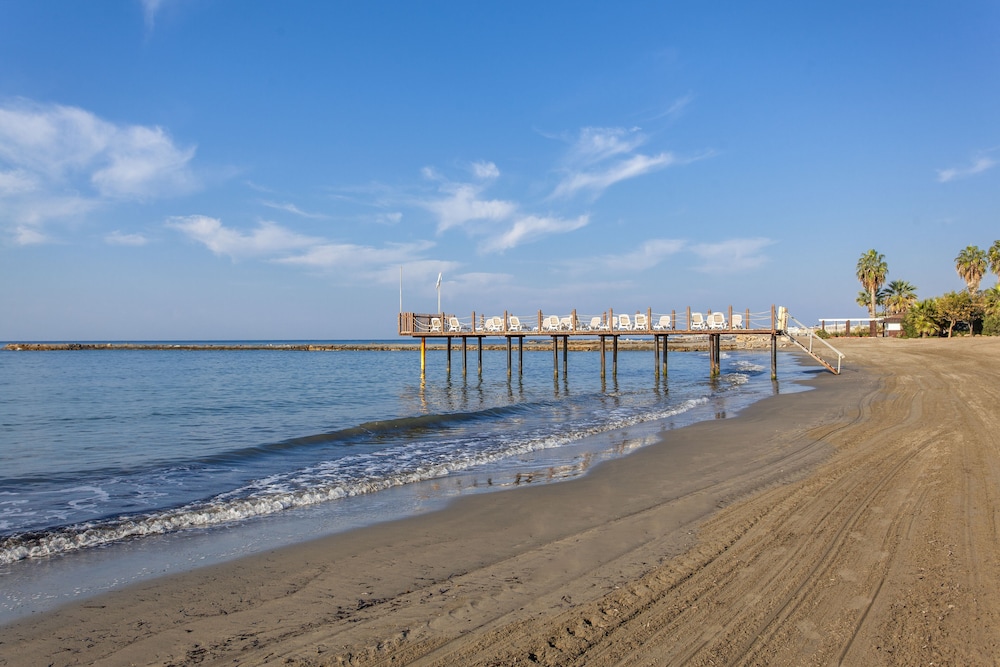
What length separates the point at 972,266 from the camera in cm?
6162

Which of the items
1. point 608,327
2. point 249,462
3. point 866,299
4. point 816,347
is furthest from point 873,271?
point 249,462

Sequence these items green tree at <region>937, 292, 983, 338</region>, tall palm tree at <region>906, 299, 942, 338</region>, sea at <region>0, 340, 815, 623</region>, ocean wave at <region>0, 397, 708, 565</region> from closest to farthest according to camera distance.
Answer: sea at <region>0, 340, 815, 623</region>
ocean wave at <region>0, 397, 708, 565</region>
green tree at <region>937, 292, 983, 338</region>
tall palm tree at <region>906, 299, 942, 338</region>

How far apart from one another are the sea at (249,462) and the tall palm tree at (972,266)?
50.4 m

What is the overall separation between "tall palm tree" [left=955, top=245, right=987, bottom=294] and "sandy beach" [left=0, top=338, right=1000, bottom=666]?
221 ft

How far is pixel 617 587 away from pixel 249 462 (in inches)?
370

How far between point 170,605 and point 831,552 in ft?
18.8

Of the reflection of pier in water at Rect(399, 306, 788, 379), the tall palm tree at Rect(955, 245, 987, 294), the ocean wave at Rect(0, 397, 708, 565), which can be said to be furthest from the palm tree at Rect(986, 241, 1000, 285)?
the ocean wave at Rect(0, 397, 708, 565)

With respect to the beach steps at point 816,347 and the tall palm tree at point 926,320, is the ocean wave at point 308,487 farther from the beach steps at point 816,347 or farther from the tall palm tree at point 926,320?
the tall palm tree at point 926,320

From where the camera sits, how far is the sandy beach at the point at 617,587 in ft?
12.8

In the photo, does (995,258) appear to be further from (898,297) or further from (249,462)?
(249,462)

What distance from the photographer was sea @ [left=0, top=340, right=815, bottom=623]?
6641mm

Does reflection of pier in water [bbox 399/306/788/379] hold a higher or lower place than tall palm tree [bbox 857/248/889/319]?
lower

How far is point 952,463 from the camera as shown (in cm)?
A: 897

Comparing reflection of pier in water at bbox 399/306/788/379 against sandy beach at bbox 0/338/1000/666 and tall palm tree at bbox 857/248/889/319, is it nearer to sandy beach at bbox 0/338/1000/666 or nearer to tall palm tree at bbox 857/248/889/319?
sandy beach at bbox 0/338/1000/666
